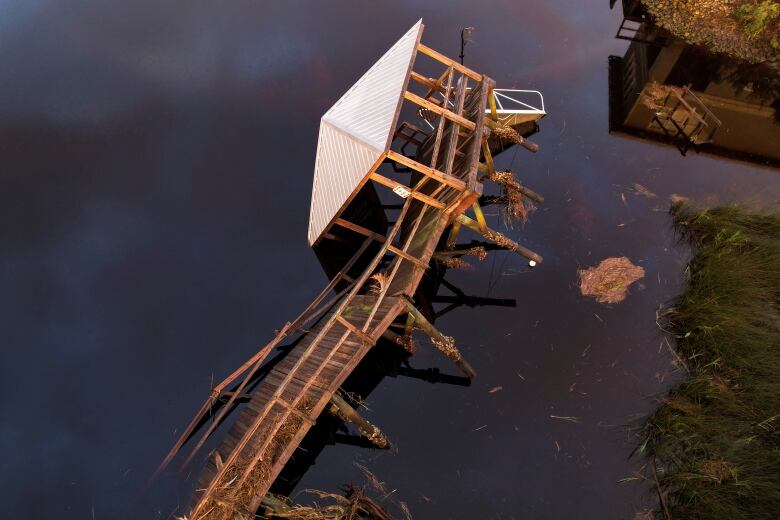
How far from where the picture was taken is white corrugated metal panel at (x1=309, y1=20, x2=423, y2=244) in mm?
12883

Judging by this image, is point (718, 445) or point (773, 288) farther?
point (773, 288)

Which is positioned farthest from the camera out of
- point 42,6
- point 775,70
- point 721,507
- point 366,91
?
point 42,6

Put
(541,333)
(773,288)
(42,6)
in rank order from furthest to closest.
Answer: (42,6), (541,333), (773,288)

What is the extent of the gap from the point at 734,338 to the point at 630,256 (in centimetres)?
372

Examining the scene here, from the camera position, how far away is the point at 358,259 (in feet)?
52.2

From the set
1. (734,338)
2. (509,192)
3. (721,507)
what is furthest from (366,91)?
(721,507)

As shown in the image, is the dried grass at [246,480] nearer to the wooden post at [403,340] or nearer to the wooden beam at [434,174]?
the wooden post at [403,340]

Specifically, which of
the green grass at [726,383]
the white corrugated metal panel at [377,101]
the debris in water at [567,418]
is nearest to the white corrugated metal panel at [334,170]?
the white corrugated metal panel at [377,101]

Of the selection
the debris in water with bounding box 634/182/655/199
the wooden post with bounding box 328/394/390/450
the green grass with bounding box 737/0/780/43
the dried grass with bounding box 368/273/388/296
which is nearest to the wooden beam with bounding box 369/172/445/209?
the dried grass with bounding box 368/273/388/296

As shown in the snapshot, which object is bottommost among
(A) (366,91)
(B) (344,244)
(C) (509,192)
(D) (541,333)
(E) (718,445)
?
(B) (344,244)

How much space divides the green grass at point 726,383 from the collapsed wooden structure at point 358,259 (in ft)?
15.2

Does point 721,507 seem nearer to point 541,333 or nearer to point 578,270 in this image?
point 541,333

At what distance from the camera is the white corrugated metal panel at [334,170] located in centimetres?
1290

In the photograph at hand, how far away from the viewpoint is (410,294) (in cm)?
1196
